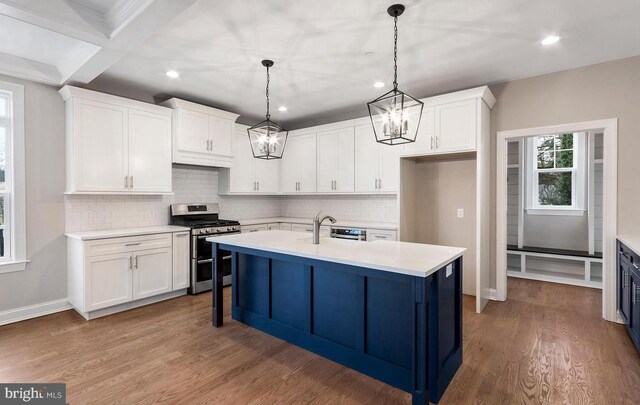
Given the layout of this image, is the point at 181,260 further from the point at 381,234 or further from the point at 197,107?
the point at 381,234

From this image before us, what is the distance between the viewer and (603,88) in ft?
11.0

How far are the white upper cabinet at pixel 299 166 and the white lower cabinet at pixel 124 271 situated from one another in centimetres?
209

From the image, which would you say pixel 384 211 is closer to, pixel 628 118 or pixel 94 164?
pixel 628 118

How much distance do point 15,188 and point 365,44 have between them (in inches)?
152

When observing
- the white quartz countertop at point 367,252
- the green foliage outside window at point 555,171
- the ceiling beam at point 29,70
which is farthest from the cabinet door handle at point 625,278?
the ceiling beam at point 29,70

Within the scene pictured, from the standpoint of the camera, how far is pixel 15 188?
335cm

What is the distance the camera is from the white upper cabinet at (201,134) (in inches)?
169

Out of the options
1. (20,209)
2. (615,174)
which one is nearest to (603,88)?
(615,174)

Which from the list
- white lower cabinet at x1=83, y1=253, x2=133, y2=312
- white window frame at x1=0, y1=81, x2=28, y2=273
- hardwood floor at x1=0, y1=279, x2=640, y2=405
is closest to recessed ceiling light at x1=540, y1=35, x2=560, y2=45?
hardwood floor at x1=0, y1=279, x2=640, y2=405

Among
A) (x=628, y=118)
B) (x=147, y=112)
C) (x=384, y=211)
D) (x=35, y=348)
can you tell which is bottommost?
(x=35, y=348)

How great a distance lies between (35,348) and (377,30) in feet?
13.2

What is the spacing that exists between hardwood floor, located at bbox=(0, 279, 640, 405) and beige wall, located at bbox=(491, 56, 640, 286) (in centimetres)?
143

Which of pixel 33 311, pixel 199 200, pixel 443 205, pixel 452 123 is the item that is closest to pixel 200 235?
pixel 199 200

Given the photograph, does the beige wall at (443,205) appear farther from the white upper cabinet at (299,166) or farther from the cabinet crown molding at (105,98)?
the cabinet crown molding at (105,98)
